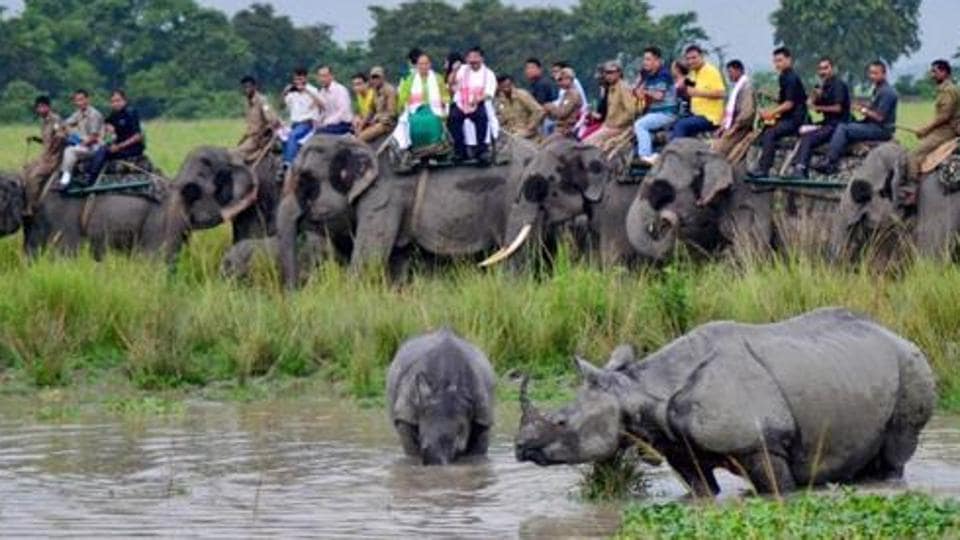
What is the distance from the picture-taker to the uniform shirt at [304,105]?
3166cm

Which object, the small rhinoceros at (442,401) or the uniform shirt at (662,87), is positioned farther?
the uniform shirt at (662,87)

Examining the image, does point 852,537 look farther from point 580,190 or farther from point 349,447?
point 580,190

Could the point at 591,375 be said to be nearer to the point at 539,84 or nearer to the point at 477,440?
the point at 477,440

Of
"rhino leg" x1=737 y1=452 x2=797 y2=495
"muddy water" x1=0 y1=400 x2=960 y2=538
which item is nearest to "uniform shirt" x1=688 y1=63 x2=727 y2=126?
"muddy water" x1=0 y1=400 x2=960 y2=538

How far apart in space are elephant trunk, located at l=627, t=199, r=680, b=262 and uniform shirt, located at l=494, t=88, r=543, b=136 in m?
3.81

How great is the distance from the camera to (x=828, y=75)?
1118 inches

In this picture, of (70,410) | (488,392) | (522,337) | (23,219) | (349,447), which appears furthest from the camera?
(23,219)

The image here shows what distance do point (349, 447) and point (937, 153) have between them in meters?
10.2

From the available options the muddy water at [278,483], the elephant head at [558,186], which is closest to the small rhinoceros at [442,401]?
the muddy water at [278,483]

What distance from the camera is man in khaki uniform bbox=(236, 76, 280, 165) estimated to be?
31.7m

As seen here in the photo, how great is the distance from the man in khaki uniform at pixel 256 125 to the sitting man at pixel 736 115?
579 centimetres

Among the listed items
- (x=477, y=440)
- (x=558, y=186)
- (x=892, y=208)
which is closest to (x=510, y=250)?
(x=558, y=186)

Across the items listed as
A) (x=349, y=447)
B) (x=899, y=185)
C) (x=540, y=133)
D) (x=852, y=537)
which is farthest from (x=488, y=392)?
(x=540, y=133)

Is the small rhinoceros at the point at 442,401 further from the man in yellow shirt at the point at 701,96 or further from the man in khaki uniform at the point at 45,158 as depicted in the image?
the man in khaki uniform at the point at 45,158
